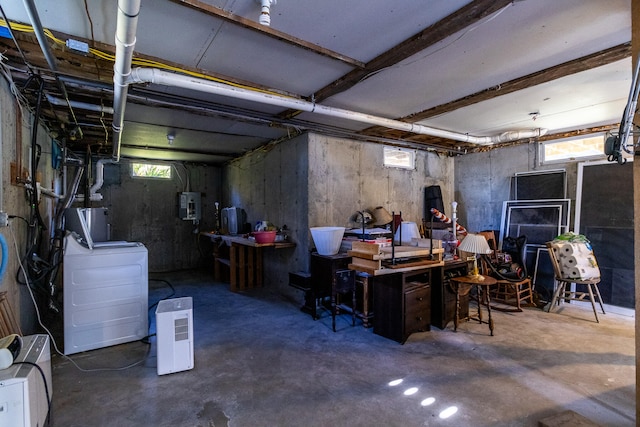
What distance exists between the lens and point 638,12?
1742 mm

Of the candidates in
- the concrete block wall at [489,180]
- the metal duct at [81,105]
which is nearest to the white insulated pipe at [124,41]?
the metal duct at [81,105]

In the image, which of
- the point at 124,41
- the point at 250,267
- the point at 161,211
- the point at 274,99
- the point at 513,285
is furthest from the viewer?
the point at 161,211

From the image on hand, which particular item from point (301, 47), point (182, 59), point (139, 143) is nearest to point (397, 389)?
point (301, 47)

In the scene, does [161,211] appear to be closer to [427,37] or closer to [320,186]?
[320,186]

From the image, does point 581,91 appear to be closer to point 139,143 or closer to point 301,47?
point 301,47

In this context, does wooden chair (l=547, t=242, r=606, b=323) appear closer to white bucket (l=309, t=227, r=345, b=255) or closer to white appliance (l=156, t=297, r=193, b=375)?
white bucket (l=309, t=227, r=345, b=255)

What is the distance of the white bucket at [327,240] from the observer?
3.90 m

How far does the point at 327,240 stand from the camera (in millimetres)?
3896

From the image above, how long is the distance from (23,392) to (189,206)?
6.47 meters

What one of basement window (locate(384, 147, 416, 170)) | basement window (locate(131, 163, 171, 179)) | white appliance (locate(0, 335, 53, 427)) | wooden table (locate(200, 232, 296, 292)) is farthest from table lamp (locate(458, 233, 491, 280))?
basement window (locate(131, 163, 171, 179))

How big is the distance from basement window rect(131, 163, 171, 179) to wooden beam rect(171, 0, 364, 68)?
6077 millimetres

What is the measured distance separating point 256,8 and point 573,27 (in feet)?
7.44

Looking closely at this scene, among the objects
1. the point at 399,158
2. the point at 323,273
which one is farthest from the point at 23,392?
the point at 399,158

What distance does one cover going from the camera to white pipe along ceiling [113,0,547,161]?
1644 mm
